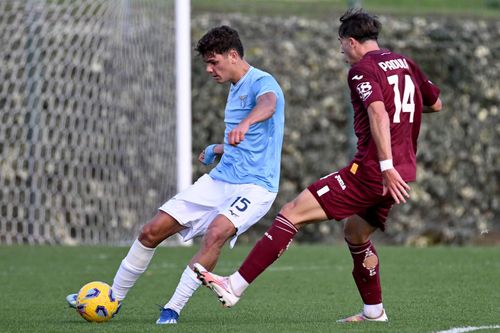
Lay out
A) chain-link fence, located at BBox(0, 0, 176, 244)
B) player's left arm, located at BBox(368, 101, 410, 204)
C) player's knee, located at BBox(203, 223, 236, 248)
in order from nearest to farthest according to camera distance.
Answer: player's left arm, located at BBox(368, 101, 410, 204) → player's knee, located at BBox(203, 223, 236, 248) → chain-link fence, located at BBox(0, 0, 176, 244)

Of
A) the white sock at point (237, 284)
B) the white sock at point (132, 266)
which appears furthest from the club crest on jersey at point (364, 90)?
the white sock at point (132, 266)

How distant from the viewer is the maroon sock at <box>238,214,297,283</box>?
22.1ft

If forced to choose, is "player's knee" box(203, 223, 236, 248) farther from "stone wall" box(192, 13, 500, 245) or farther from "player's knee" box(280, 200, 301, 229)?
"stone wall" box(192, 13, 500, 245)

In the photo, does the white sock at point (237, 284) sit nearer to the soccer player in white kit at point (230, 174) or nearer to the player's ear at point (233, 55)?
the soccer player in white kit at point (230, 174)

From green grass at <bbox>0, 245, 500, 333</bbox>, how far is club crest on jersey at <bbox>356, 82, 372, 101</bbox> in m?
1.34

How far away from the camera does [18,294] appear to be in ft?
30.6

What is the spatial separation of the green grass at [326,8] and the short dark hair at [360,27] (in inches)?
376

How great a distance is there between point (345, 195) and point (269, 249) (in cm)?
55

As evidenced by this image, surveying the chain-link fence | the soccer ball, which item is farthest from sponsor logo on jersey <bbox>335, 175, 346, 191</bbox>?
the chain-link fence

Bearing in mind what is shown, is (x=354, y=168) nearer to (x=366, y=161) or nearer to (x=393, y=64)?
(x=366, y=161)

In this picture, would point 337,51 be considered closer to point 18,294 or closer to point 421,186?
point 421,186

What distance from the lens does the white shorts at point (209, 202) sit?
7.29 meters

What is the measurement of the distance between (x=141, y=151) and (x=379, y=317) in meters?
8.39

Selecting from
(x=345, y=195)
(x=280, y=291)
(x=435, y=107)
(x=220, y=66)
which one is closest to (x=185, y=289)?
(x=345, y=195)
